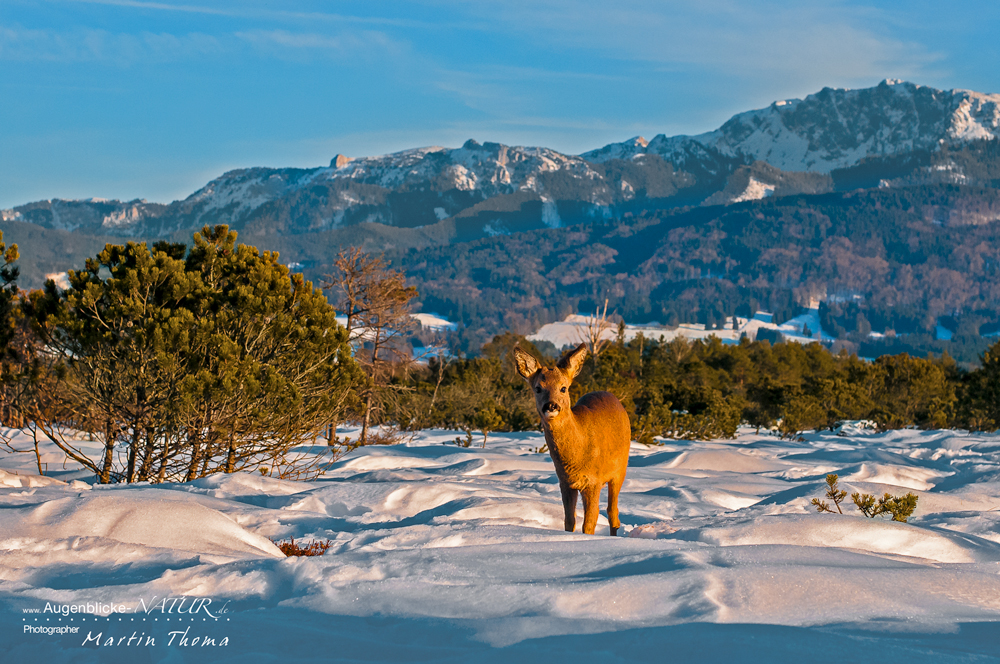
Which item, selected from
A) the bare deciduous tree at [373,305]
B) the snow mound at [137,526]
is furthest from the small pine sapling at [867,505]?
the bare deciduous tree at [373,305]

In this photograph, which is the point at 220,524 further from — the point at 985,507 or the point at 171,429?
the point at 985,507

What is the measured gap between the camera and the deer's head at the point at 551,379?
18.7ft

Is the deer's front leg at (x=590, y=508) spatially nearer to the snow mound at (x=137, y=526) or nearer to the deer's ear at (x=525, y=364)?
the deer's ear at (x=525, y=364)

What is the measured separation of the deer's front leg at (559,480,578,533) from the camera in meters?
6.34

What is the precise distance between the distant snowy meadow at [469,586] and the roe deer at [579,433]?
1.74 ft

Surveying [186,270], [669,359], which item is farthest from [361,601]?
[669,359]

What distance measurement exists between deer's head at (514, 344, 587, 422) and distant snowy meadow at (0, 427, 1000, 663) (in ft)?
3.05

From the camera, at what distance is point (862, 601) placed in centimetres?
402

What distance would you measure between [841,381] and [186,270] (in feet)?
90.1

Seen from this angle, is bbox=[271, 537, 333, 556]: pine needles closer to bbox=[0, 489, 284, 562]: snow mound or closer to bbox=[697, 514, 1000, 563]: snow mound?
bbox=[0, 489, 284, 562]: snow mound

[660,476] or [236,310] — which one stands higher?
[236,310]

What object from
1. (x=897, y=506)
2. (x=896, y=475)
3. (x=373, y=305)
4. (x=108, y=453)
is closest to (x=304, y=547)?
(x=897, y=506)

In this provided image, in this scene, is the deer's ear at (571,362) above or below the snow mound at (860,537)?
above

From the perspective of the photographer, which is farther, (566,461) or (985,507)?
(985,507)
